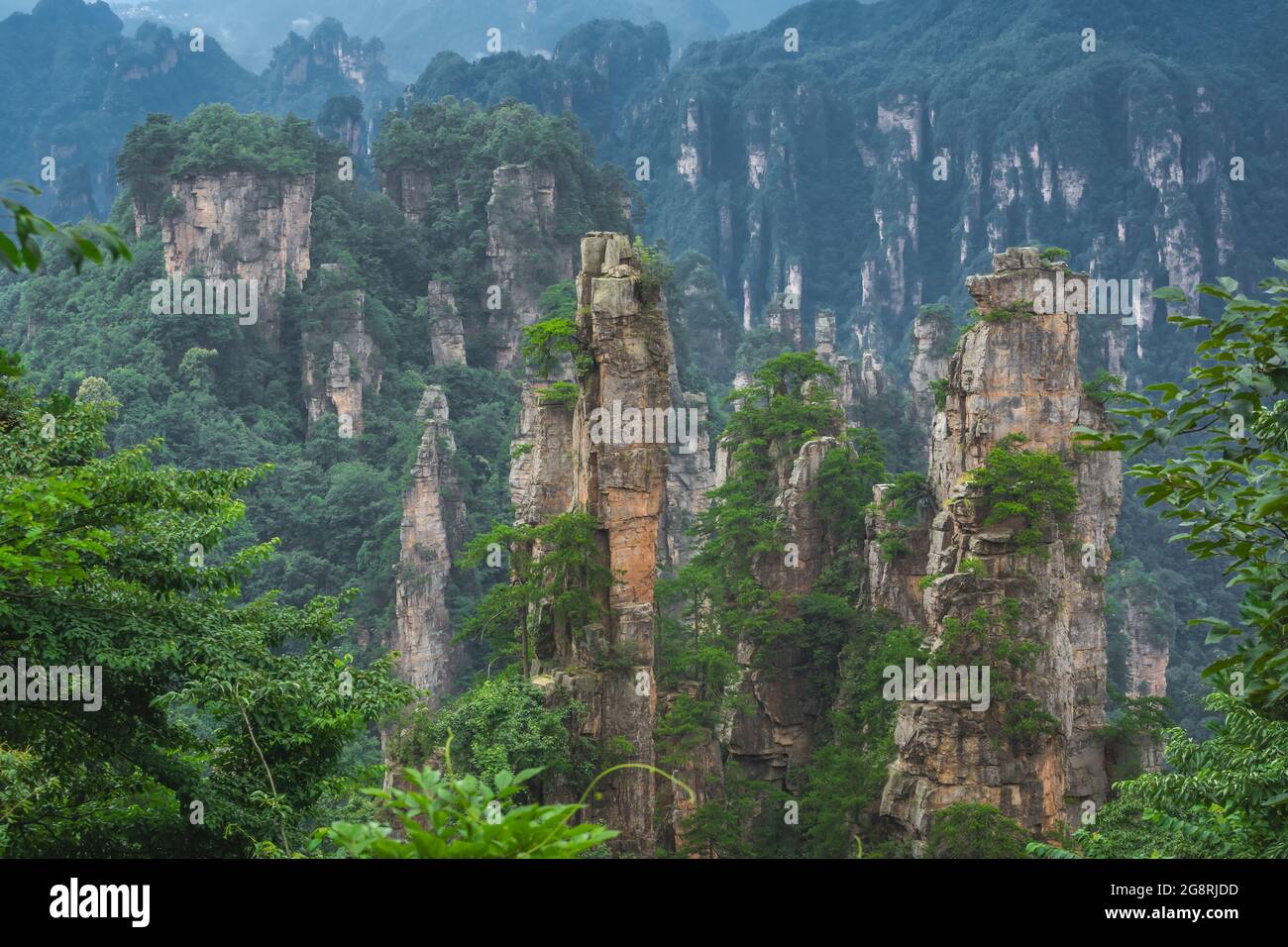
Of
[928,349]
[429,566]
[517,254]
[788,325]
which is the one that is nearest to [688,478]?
[429,566]

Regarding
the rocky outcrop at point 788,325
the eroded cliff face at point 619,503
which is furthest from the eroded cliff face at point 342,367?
the eroded cliff face at point 619,503

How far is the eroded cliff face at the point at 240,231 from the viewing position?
56.7 meters

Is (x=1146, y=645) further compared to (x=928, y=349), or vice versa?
(x=928, y=349)

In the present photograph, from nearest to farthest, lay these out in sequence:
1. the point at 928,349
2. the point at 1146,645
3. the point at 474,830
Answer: the point at 474,830
the point at 1146,645
the point at 928,349

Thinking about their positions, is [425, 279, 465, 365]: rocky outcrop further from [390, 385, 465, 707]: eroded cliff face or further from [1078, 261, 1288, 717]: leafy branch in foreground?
[1078, 261, 1288, 717]: leafy branch in foreground

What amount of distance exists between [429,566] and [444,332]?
16696 mm

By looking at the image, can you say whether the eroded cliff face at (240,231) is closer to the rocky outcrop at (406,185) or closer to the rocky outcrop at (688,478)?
the rocky outcrop at (406,185)

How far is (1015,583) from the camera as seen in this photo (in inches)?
1125

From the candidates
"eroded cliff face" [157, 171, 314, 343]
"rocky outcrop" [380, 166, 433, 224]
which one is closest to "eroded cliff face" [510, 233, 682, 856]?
"eroded cliff face" [157, 171, 314, 343]

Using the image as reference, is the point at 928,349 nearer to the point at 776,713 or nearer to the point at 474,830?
the point at 776,713

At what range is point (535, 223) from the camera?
6519 cm

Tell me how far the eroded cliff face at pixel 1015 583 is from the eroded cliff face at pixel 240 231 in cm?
3312
